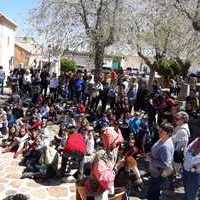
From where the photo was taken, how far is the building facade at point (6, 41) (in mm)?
44906

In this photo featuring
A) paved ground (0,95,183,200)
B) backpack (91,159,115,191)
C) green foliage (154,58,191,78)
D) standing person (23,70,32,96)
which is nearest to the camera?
backpack (91,159,115,191)

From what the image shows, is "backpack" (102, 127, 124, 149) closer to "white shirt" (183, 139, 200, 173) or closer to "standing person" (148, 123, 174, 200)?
"standing person" (148, 123, 174, 200)

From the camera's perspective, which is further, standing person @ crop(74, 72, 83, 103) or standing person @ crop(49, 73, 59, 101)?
standing person @ crop(49, 73, 59, 101)

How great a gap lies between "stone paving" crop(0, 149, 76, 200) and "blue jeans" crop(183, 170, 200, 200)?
9.48 feet

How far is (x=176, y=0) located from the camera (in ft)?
67.4

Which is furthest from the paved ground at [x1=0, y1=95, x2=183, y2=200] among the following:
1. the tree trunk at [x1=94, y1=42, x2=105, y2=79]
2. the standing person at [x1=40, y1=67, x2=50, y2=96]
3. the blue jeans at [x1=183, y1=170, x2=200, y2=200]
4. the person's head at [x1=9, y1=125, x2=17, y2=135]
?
the tree trunk at [x1=94, y1=42, x2=105, y2=79]

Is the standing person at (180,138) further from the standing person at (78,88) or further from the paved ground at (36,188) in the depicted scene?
the standing person at (78,88)

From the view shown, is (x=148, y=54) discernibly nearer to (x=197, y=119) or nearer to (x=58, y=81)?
(x=58, y=81)

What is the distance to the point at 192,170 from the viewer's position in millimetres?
9609

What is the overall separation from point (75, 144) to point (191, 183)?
3759 mm

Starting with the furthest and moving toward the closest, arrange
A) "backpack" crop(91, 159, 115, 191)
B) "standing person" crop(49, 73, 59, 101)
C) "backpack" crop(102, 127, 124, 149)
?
"standing person" crop(49, 73, 59, 101) → "backpack" crop(102, 127, 124, 149) → "backpack" crop(91, 159, 115, 191)

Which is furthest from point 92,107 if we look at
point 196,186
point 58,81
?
point 196,186

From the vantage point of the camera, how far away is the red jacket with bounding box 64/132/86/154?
12.6m

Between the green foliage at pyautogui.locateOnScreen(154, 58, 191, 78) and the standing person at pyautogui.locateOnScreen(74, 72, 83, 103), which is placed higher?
the green foliage at pyautogui.locateOnScreen(154, 58, 191, 78)
